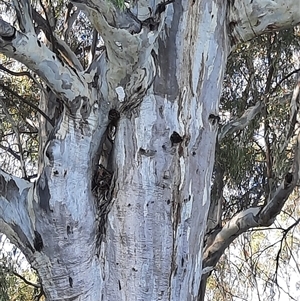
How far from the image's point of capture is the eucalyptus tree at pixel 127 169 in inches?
70.7

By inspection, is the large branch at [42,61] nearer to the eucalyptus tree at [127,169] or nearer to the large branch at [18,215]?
the eucalyptus tree at [127,169]

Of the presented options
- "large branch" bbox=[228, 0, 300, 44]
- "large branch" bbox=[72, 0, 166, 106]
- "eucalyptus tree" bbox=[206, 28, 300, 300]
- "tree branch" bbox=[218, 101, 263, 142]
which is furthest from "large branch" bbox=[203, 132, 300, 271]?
"large branch" bbox=[72, 0, 166, 106]

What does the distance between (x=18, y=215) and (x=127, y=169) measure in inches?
14.9

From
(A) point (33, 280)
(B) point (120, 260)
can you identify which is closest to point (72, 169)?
(B) point (120, 260)

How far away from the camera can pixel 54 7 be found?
3.24 meters

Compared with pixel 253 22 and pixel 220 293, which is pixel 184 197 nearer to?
pixel 253 22

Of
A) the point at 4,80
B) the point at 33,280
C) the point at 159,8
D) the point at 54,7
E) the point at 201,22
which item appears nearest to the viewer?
the point at 159,8

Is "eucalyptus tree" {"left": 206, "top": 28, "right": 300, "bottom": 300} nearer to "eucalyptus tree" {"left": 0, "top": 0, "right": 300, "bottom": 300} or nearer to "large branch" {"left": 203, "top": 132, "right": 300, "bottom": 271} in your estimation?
"large branch" {"left": 203, "top": 132, "right": 300, "bottom": 271}

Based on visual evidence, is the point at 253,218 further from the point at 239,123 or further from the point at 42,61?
the point at 42,61

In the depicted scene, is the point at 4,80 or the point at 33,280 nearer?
the point at 4,80

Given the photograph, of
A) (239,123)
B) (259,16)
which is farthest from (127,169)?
(239,123)

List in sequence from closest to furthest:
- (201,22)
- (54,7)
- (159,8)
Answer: (159,8)
(201,22)
(54,7)

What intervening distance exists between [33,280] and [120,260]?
265cm

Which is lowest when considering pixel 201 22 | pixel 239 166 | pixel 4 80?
pixel 201 22
